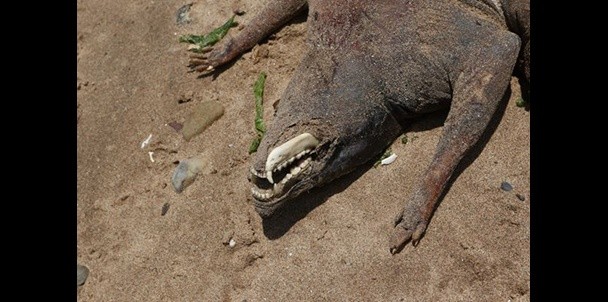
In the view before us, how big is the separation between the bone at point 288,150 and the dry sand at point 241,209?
17.2 inches

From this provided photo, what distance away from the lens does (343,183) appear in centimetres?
436

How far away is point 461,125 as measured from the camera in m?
4.01

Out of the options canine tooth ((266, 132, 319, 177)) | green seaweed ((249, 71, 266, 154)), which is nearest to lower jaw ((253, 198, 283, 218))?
canine tooth ((266, 132, 319, 177))

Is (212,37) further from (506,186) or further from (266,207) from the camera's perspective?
(506,186)

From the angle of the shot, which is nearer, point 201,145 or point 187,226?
point 187,226

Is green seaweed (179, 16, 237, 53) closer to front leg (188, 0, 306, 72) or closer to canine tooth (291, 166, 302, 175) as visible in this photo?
front leg (188, 0, 306, 72)

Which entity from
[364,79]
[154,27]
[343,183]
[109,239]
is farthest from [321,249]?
[154,27]

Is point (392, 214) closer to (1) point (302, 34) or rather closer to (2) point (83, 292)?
(1) point (302, 34)

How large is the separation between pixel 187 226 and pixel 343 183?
109cm

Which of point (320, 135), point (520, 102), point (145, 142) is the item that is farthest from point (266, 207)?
point (520, 102)

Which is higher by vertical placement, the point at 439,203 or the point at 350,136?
the point at 350,136

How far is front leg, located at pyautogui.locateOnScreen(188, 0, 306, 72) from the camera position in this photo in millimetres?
5105

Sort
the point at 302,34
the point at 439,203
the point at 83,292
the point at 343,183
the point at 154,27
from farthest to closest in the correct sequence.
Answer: the point at 154,27, the point at 302,34, the point at 83,292, the point at 343,183, the point at 439,203

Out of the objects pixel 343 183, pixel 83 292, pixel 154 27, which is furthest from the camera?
pixel 154 27
